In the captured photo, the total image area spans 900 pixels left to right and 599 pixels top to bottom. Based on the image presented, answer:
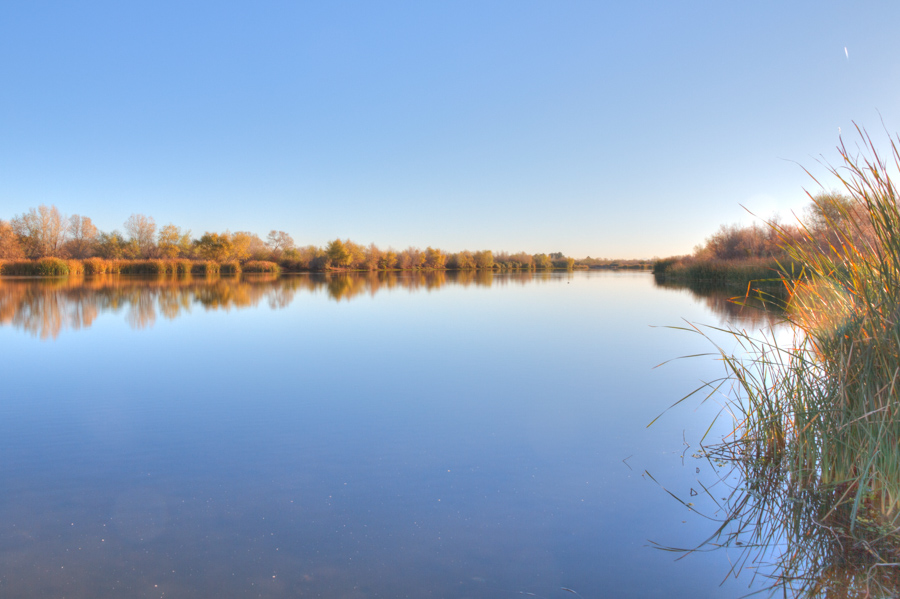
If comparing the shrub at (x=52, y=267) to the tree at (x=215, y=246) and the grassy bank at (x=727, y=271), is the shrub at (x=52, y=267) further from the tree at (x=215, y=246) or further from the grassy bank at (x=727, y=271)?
the grassy bank at (x=727, y=271)

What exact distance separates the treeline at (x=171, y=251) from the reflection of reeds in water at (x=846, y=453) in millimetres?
32393

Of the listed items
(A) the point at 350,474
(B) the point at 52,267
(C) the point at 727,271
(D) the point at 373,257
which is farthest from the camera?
(D) the point at 373,257

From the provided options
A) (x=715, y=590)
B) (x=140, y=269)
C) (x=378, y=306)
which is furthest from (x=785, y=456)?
(x=140, y=269)

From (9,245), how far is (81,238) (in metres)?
8.98

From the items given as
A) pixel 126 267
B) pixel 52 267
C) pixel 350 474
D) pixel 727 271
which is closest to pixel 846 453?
pixel 350 474

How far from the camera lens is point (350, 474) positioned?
2666mm

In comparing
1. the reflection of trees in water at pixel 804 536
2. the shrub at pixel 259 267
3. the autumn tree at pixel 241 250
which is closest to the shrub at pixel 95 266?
the shrub at pixel 259 267

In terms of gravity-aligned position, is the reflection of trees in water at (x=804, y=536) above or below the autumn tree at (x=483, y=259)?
below

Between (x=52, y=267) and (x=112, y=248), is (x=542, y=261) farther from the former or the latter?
(x=52, y=267)

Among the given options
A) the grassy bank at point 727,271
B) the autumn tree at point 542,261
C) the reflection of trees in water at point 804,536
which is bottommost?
the reflection of trees in water at point 804,536

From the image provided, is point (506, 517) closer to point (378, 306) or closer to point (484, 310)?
point (484, 310)

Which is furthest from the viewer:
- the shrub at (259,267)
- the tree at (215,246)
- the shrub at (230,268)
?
the tree at (215,246)

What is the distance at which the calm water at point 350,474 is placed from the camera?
1.82 meters

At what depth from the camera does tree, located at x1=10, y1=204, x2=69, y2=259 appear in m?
35.8
